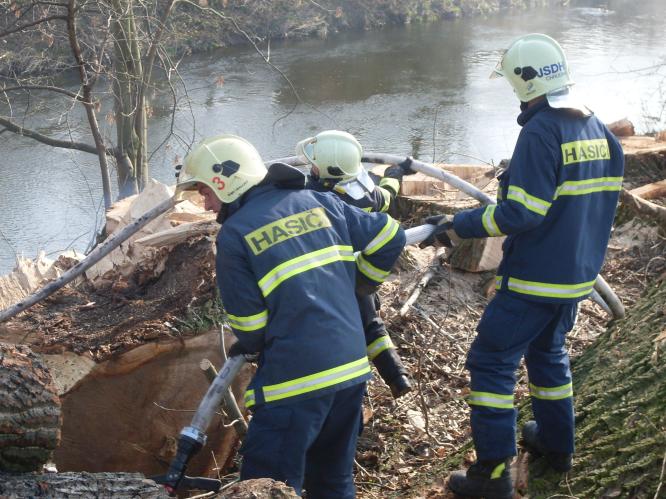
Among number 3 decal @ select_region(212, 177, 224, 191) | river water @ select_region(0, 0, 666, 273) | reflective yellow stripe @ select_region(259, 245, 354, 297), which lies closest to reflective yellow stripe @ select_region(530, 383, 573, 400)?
reflective yellow stripe @ select_region(259, 245, 354, 297)

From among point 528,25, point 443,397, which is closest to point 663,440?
point 443,397

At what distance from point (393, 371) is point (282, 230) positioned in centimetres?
125

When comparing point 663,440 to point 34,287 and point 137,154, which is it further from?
point 137,154

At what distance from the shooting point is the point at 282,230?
298 centimetres

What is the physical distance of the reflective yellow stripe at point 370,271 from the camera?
3377 mm

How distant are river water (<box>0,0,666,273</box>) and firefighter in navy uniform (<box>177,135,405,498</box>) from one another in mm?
6527

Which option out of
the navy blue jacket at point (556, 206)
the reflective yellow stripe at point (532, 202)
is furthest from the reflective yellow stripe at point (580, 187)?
the reflective yellow stripe at point (532, 202)

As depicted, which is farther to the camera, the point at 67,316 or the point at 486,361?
the point at 67,316

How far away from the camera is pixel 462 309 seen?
5371 mm

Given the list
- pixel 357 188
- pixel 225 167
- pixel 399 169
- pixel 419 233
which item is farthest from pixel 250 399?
pixel 399 169

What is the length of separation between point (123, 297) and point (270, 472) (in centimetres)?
187

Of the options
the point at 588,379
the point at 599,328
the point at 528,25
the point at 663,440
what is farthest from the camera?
the point at 528,25

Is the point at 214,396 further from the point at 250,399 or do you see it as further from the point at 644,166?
the point at 644,166

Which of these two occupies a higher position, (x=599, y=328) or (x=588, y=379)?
(x=588, y=379)
